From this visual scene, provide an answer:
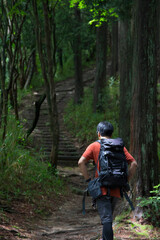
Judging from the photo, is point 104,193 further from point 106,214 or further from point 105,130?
point 105,130

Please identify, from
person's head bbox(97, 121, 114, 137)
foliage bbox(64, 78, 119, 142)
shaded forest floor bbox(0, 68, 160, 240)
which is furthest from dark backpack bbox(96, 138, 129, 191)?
foliage bbox(64, 78, 119, 142)

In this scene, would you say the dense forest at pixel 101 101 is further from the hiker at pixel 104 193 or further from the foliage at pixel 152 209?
the hiker at pixel 104 193

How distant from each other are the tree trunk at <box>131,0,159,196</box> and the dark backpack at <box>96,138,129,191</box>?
1547 millimetres

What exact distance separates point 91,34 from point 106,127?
1499 cm

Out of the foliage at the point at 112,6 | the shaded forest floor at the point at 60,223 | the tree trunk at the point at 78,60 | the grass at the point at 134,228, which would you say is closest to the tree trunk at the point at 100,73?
the tree trunk at the point at 78,60

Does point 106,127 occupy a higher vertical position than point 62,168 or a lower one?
higher

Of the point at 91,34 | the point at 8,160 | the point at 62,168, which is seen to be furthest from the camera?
the point at 91,34

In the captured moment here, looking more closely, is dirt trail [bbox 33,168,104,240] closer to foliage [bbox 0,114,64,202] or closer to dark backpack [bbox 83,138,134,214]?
foliage [bbox 0,114,64,202]

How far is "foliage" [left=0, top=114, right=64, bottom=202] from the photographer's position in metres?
6.12

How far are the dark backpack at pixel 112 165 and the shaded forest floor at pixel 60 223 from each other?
134cm

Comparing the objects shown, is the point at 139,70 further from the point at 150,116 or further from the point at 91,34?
the point at 91,34

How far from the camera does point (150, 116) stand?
5.18 m

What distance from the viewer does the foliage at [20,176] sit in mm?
6117

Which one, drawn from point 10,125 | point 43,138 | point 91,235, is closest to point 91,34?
point 43,138
